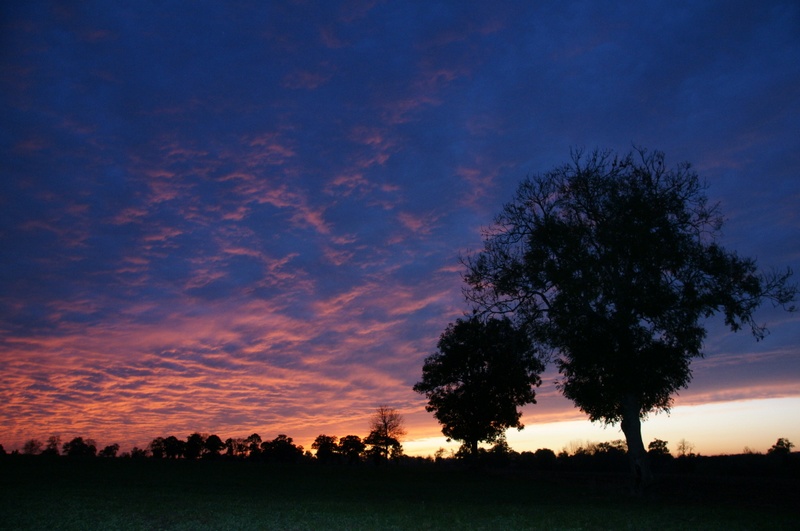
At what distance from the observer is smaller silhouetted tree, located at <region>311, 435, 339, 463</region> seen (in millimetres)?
155125

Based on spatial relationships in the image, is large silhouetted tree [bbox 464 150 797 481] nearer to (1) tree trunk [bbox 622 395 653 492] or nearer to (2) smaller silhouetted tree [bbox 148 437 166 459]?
(1) tree trunk [bbox 622 395 653 492]

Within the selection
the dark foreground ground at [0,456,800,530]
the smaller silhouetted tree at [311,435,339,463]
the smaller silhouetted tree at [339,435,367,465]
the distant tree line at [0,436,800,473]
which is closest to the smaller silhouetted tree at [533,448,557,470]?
the distant tree line at [0,436,800,473]

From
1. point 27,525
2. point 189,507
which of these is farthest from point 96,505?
point 27,525

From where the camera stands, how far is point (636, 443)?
102 feet

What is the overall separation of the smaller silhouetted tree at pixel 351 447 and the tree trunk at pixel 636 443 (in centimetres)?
11344

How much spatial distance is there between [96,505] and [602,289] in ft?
A: 90.9

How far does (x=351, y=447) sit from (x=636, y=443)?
12085cm

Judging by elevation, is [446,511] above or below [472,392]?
below

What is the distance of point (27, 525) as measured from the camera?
1703cm

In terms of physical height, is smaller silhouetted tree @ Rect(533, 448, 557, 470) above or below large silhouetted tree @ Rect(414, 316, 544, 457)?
below

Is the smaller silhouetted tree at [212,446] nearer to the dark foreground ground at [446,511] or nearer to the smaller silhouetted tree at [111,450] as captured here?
the smaller silhouetted tree at [111,450]

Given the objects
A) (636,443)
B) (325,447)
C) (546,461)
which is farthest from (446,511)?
(325,447)

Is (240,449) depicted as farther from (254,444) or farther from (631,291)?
(631,291)

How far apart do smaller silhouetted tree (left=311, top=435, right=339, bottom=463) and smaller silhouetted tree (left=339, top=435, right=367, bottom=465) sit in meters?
8.44
